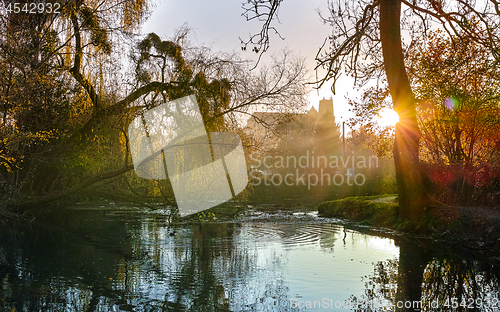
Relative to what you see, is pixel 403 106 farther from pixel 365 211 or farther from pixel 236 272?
pixel 236 272

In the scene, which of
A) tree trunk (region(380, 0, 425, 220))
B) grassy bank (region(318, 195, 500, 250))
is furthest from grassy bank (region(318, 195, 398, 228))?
tree trunk (region(380, 0, 425, 220))

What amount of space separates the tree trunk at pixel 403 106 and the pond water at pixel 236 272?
4.81 ft

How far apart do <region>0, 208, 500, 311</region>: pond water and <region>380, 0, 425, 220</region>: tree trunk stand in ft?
4.81

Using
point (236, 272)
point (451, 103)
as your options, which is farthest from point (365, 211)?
point (236, 272)

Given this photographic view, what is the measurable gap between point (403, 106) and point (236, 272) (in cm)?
694

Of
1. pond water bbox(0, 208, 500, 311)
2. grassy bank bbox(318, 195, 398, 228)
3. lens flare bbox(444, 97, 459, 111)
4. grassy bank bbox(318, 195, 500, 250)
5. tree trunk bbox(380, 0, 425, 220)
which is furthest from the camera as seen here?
grassy bank bbox(318, 195, 398, 228)

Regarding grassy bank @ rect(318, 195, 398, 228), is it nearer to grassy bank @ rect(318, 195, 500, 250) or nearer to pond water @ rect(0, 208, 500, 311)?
grassy bank @ rect(318, 195, 500, 250)

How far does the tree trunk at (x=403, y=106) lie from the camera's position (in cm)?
1137

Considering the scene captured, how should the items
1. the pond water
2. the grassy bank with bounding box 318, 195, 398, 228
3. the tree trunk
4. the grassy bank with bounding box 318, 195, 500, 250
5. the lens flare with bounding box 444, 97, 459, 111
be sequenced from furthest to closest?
1. the grassy bank with bounding box 318, 195, 398, 228
2. the tree trunk
3. the lens flare with bounding box 444, 97, 459, 111
4. the grassy bank with bounding box 318, 195, 500, 250
5. the pond water

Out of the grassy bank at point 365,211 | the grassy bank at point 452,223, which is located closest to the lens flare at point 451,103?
the grassy bank at point 452,223

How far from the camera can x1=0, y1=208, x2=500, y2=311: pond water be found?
5270 millimetres

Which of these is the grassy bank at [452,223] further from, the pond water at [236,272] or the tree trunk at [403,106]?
the pond water at [236,272]

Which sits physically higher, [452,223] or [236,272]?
[452,223]

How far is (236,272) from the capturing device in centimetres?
697
